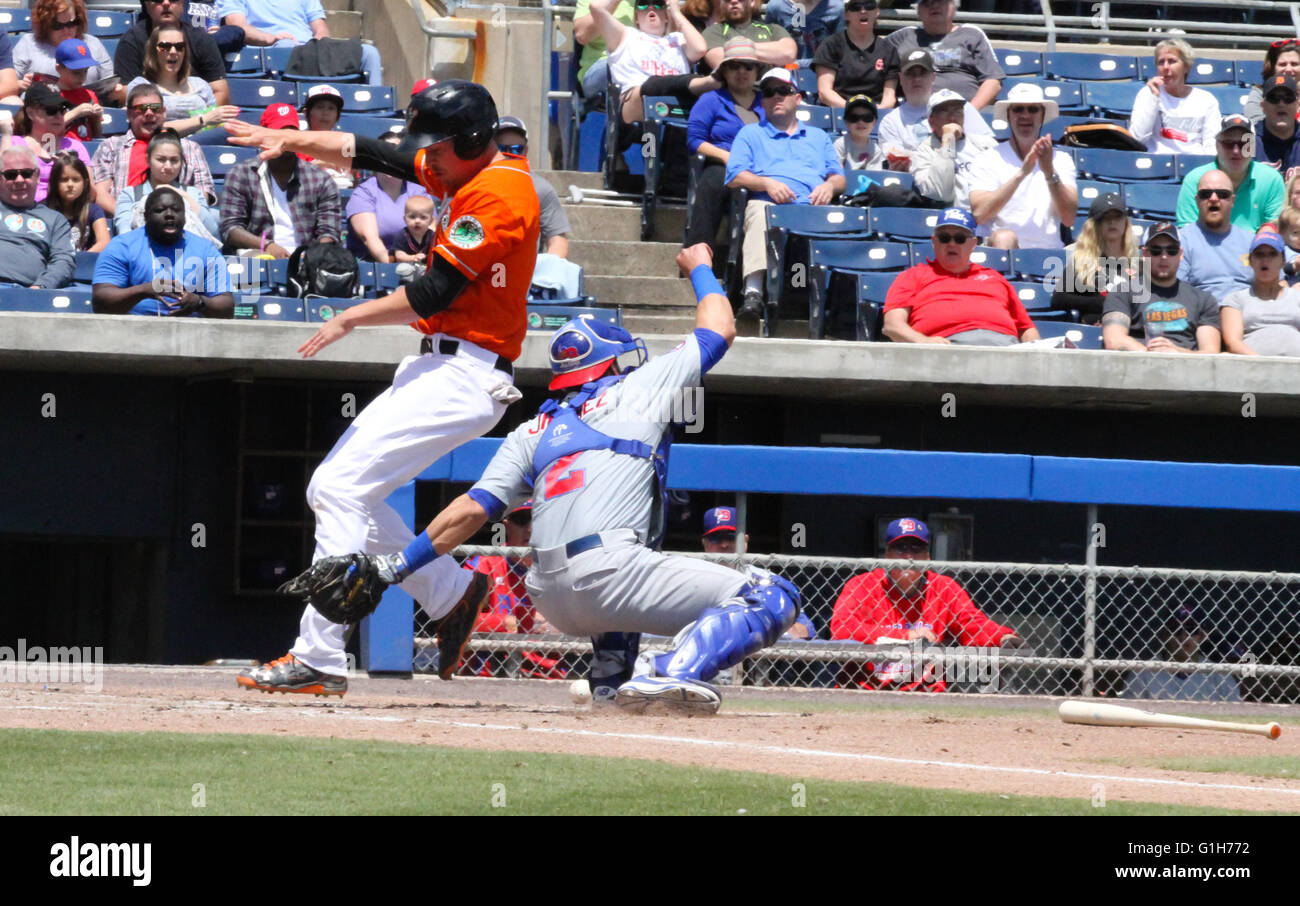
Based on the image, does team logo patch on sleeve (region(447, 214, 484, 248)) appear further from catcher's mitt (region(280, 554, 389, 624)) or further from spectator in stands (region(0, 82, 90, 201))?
spectator in stands (region(0, 82, 90, 201))

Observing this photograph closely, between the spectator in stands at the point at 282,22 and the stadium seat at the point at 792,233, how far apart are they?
13.3ft

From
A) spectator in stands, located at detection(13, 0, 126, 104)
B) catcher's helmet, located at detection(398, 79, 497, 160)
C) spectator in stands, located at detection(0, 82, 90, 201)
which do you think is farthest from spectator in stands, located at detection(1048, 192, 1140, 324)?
spectator in stands, located at detection(13, 0, 126, 104)

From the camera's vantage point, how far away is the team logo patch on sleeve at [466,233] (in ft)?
20.8

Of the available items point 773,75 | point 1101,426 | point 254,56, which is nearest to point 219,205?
point 254,56

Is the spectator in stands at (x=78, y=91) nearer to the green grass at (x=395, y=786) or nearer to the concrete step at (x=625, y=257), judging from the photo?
the concrete step at (x=625, y=257)

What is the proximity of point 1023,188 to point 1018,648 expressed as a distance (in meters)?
3.57

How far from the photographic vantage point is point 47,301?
10398 millimetres

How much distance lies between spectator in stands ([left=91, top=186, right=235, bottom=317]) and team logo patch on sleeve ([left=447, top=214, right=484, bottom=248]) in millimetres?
4164

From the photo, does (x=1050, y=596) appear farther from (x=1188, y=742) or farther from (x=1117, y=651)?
(x=1188, y=742)

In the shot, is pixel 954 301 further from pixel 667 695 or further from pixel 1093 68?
pixel 1093 68

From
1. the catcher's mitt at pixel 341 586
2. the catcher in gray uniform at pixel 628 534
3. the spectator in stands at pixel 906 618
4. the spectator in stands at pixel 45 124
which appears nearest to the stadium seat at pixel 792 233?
the spectator in stands at pixel 906 618
